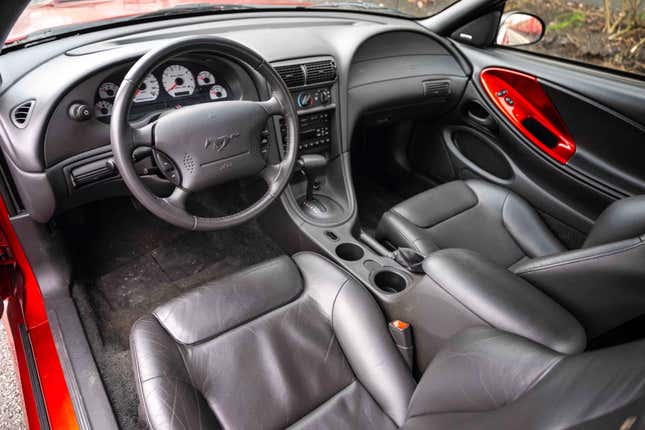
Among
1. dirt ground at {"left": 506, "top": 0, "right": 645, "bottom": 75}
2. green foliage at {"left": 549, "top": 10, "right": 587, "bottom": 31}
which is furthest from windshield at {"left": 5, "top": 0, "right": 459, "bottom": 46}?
green foliage at {"left": 549, "top": 10, "right": 587, "bottom": 31}

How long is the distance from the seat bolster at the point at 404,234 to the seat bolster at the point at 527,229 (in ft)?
1.07

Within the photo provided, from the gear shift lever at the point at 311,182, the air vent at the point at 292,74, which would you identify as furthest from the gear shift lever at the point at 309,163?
the air vent at the point at 292,74

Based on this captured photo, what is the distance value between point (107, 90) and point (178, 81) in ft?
0.70

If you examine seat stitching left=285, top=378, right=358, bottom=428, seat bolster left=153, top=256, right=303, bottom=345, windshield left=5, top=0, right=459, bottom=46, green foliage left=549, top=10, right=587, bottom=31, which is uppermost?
windshield left=5, top=0, right=459, bottom=46

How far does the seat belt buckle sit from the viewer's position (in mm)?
1147

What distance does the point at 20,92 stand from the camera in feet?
3.99

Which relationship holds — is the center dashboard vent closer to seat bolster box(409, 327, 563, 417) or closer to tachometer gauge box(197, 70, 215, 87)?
tachometer gauge box(197, 70, 215, 87)

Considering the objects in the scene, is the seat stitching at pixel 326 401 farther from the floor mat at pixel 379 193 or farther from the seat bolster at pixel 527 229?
the floor mat at pixel 379 193

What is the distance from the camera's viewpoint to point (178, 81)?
56.8 inches

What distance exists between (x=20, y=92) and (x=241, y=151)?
593mm

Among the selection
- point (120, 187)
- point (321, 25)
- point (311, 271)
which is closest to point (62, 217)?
point (120, 187)

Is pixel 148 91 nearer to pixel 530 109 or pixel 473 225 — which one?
pixel 473 225

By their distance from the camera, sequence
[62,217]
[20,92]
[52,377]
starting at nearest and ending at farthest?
[20,92] < [52,377] < [62,217]

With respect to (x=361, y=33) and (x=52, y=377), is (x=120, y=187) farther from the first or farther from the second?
(x=361, y=33)
